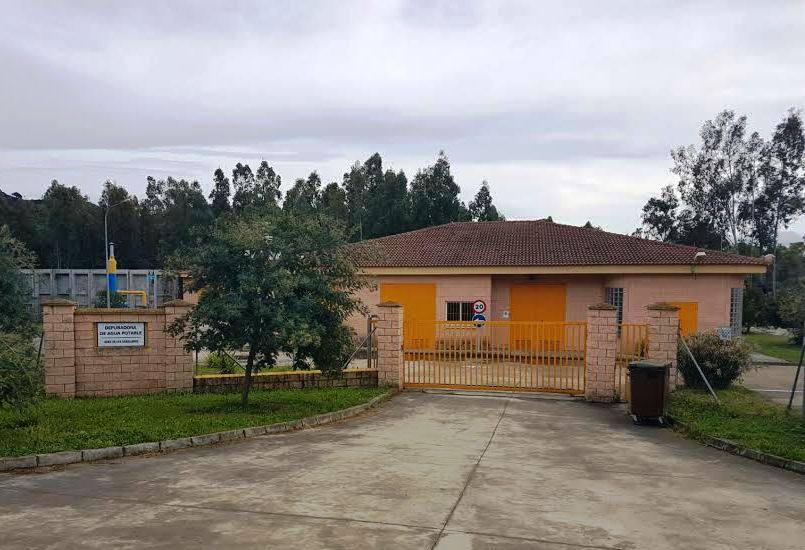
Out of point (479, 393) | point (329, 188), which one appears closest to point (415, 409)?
point (479, 393)

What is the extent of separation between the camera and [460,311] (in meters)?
24.7

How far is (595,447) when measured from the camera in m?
9.90

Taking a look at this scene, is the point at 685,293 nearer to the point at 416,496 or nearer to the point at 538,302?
the point at 538,302

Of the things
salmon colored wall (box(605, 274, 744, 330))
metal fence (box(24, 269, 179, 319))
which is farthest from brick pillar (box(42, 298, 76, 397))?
metal fence (box(24, 269, 179, 319))

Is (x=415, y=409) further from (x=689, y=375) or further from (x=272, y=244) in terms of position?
(x=689, y=375)

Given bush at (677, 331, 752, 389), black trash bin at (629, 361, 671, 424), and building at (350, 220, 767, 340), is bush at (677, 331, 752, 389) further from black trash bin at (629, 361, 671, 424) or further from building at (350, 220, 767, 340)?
building at (350, 220, 767, 340)

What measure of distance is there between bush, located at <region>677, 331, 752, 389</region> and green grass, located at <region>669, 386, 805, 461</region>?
1212 millimetres

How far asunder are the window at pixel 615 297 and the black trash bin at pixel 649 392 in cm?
1191

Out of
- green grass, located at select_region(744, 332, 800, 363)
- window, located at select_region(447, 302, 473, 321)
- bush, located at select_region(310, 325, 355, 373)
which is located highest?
bush, located at select_region(310, 325, 355, 373)

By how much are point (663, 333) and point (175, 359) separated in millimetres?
10680

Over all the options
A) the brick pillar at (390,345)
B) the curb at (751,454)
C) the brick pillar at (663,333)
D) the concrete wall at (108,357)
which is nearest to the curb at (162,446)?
the brick pillar at (390,345)

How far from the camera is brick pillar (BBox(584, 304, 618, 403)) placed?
13.6m

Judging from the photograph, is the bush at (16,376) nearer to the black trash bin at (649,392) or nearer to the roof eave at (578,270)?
the black trash bin at (649,392)

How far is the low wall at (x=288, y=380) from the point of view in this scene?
14.2 m
